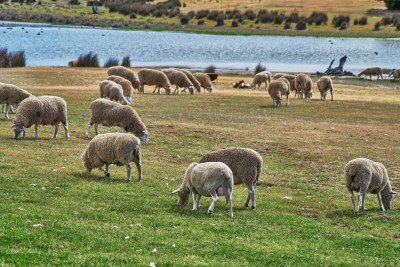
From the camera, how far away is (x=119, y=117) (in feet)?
59.7

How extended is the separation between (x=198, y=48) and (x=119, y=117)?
59293 mm

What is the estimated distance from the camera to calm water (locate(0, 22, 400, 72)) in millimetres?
61719

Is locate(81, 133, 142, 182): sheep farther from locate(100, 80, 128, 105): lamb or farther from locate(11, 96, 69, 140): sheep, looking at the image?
locate(100, 80, 128, 105): lamb

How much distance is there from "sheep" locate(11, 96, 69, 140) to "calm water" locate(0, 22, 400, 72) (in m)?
34.9

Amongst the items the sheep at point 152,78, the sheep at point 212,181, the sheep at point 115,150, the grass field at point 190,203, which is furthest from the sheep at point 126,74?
the sheep at point 212,181

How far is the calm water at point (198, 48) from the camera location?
61.7 m

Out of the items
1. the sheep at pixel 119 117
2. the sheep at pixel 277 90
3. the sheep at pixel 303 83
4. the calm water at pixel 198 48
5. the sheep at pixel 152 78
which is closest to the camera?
the sheep at pixel 119 117

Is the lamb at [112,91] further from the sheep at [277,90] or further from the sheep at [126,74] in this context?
the sheep at [277,90]

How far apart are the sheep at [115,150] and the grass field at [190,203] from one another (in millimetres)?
385

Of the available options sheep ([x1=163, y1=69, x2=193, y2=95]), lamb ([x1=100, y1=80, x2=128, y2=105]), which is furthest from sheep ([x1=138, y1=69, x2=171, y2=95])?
lamb ([x1=100, y1=80, x2=128, y2=105])

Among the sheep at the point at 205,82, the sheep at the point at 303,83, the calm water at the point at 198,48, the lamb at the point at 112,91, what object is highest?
the lamb at the point at 112,91

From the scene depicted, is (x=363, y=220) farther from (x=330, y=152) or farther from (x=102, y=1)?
(x=102, y=1)

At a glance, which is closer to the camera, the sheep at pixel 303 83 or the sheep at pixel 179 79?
the sheep at pixel 303 83

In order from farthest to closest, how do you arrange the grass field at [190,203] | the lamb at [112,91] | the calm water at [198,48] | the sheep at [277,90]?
the calm water at [198,48]
the sheep at [277,90]
the lamb at [112,91]
the grass field at [190,203]
